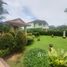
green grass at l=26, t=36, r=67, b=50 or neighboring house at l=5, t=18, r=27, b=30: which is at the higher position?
neighboring house at l=5, t=18, r=27, b=30

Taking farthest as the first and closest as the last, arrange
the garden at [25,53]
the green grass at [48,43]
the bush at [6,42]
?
the green grass at [48,43] → the bush at [6,42] → the garden at [25,53]

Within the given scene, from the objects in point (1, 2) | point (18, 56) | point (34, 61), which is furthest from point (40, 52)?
point (1, 2)

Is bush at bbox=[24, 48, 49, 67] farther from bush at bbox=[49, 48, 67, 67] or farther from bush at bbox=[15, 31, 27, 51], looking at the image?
bush at bbox=[15, 31, 27, 51]

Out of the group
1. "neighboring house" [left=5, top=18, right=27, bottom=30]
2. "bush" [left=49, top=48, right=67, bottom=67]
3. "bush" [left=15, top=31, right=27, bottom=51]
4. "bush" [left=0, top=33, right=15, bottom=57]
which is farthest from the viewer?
"neighboring house" [left=5, top=18, right=27, bottom=30]

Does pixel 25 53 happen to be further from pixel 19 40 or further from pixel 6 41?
pixel 19 40

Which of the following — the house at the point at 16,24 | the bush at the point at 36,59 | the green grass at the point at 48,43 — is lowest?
the green grass at the point at 48,43

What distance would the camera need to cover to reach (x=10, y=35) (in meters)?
18.7

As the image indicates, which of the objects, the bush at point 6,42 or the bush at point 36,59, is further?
the bush at point 6,42

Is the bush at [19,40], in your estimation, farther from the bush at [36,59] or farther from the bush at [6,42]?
the bush at [36,59]

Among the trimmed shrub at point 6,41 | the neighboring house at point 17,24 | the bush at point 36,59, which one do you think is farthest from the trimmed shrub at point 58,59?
the neighboring house at point 17,24

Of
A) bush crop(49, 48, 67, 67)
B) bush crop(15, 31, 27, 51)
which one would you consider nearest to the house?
bush crop(15, 31, 27, 51)

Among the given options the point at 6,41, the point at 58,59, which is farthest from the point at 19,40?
the point at 58,59

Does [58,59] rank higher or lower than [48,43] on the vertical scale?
higher

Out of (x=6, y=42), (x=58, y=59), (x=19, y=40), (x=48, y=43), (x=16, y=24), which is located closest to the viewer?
(x=58, y=59)
